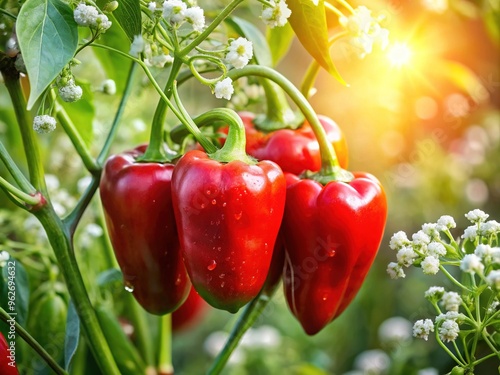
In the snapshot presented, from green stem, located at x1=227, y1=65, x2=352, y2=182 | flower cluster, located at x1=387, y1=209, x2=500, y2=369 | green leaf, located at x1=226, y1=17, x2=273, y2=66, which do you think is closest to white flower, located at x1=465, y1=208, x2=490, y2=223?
flower cluster, located at x1=387, y1=209, x2=500, y2=369

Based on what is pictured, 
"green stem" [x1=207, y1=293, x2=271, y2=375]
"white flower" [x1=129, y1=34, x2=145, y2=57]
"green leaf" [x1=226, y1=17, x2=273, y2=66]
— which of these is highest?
"white flower" [x1=129, y1=34, x2=145, y2=57]

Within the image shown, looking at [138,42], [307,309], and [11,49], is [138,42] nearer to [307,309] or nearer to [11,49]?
[11,49]

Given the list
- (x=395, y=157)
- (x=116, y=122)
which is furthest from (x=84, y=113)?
(x=395, y=157)

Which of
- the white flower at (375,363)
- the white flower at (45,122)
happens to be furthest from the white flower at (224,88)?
the white flower at (375,363)

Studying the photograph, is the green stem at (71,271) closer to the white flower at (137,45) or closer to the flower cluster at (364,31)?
the white flower at (137,45)

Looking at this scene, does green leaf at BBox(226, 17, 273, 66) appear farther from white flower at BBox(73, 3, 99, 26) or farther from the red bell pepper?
the red bell pepper

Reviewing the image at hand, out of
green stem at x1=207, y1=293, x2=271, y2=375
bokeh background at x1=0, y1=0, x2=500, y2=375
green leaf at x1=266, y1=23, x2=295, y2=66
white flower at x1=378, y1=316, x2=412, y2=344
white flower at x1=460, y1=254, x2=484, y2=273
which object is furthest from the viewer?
white flower at x1=378, y1=316, x2=412, y2=344
